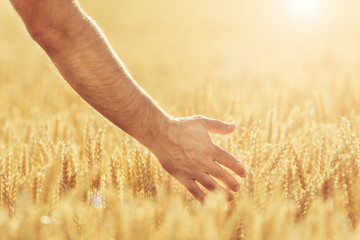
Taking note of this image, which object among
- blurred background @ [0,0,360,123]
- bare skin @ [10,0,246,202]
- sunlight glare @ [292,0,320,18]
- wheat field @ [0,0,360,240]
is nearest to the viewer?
wheat field @ [0,0,360,240]

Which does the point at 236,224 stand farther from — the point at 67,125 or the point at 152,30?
the point at 152,30

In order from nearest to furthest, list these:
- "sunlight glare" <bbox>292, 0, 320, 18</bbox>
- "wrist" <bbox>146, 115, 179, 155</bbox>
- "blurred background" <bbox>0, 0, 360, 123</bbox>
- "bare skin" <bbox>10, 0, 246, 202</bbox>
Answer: "bare skin" <bbox>10, 0, 246, 202</bbox> < "wrist" <bbox>146, 115, 179, 155</bbox> < "blurred background" <bbox>0, 0, 360, 123</bbox> < "sunlight glare" <bbox>292, 0, 320, 18</bbox>

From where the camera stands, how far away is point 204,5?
9.53 m

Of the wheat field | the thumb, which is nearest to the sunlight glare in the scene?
the wheat field

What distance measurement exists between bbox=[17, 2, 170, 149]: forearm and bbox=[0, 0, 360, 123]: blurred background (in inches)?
10.2

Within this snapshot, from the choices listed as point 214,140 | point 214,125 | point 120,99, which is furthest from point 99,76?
point 214,140

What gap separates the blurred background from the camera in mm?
2064

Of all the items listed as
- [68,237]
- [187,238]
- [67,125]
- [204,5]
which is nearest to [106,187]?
[68,237]

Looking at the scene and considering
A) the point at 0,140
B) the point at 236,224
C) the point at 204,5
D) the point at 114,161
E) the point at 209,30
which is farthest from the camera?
the point at 204,5

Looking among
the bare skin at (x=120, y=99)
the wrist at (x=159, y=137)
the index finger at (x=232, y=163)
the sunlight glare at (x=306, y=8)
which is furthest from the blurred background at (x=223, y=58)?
the index finger at (x=232, y=163)

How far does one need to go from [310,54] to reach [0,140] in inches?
121

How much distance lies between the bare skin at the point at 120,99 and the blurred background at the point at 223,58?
26 centimetres

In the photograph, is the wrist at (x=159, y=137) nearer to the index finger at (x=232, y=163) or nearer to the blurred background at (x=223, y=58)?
the index finger at (x=232, y=163)

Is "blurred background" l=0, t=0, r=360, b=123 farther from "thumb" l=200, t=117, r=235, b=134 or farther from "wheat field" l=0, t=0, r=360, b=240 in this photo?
"thumb" l=200, t=117, r=235, b=134
